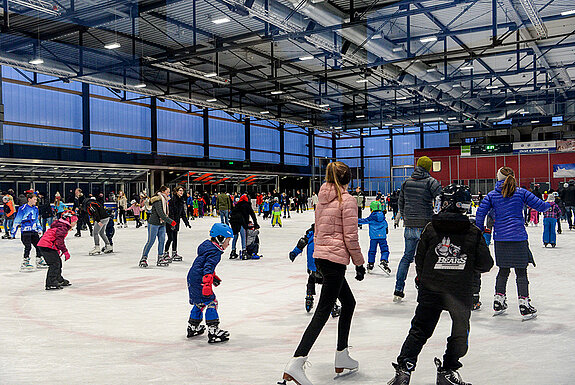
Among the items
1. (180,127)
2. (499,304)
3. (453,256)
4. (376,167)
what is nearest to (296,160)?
(376,167)

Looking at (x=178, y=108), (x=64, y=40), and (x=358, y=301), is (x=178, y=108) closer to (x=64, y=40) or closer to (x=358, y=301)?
(x=64, y=40)

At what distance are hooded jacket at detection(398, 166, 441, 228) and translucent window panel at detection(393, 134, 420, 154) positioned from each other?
4158 centimetres

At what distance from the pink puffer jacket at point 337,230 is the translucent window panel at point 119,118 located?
1099 inches

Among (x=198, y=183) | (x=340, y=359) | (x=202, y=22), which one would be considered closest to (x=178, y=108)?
(x=198, y=183)

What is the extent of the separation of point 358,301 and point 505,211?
1984mm

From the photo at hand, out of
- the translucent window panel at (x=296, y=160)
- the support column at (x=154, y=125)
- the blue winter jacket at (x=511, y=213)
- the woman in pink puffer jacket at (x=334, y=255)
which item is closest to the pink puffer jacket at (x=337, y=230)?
the woman in pink puffer jacket at (x=334, y=255)

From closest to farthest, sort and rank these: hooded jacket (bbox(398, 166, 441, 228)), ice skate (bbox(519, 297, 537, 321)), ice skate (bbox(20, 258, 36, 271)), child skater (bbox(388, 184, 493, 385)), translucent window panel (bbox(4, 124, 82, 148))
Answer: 1. child skater (bbox(388, 184, 493, 385))
2. ice skate (bbox(519, 297, 537, 321))
3. hooded jacket (bbox(398, 166, 441, 228))
4. ice skate (bbox(20, 258, 36, 271))
5. translucent window panel (bbox(4, 124, 82, 148))

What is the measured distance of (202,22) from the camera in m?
18.4

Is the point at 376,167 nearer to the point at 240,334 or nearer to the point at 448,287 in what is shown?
the point at 240,334

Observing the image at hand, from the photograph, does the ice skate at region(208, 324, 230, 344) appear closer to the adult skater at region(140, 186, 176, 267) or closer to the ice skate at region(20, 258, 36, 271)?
the adult skater at region(140, 186, 176, 267)

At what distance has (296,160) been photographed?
4562cm

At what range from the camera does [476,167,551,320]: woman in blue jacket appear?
198 inches

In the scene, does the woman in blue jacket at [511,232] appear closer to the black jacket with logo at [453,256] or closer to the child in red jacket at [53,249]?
the black jacket with logo at [453,256]

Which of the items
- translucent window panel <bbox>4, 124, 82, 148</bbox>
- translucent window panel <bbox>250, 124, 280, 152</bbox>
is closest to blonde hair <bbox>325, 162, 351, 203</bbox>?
translucent window panel <bbox>4, 124, 82, 148</bbox>
